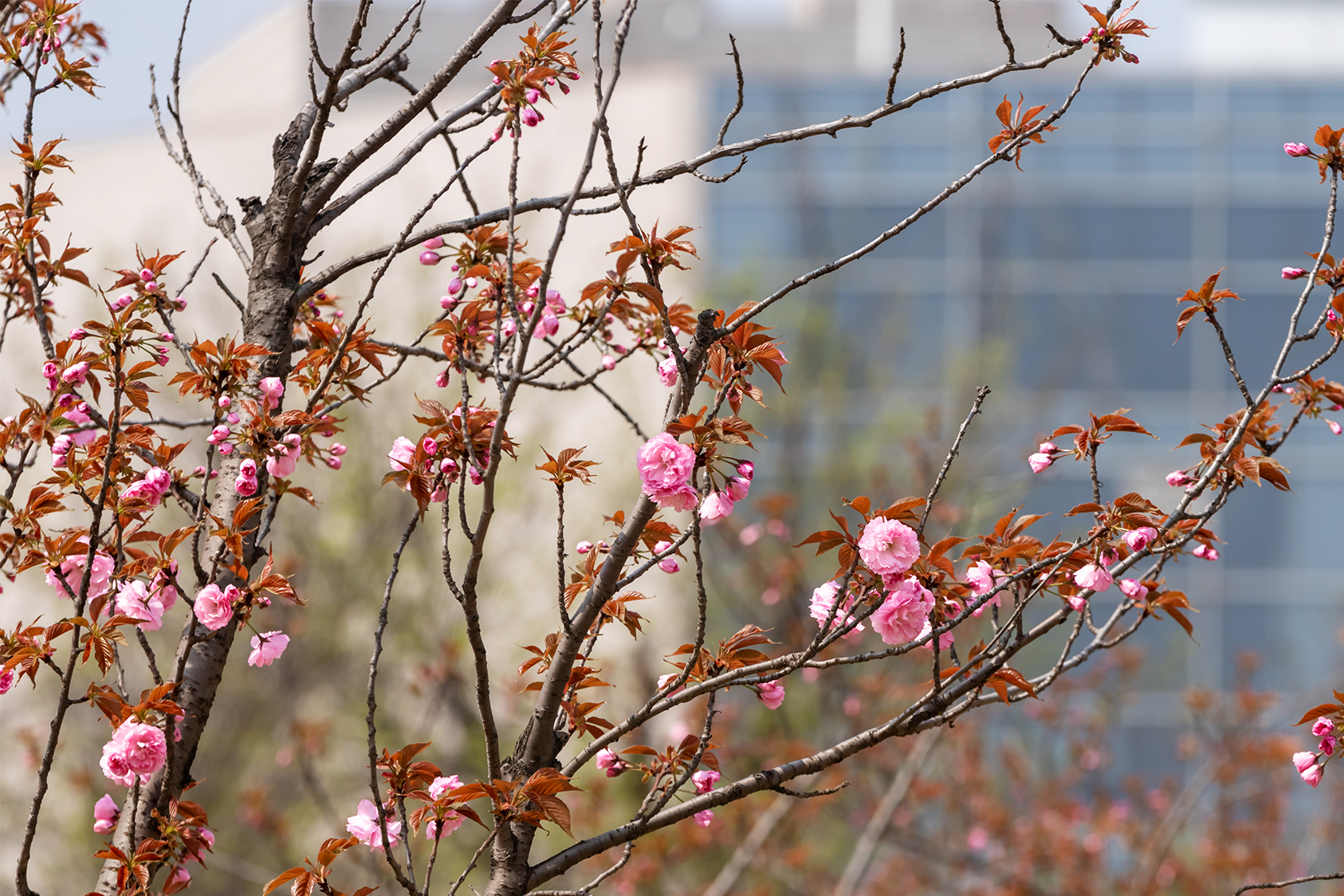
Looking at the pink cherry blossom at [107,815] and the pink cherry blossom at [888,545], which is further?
the pink cherry blossom at [107,815]

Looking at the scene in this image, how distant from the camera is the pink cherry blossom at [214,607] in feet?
6.40

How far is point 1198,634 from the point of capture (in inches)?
844

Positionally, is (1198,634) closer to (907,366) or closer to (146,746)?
(907,366)

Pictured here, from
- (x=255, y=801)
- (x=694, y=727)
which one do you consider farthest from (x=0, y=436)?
(x=694, y=727)

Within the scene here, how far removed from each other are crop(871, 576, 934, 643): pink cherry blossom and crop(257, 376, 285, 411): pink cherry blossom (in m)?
1.13

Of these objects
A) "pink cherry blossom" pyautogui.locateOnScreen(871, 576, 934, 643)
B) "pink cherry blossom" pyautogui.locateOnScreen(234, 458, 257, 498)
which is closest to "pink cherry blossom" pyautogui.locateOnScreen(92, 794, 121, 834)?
"pink cherry blossom" pyautogui.locateOnScreen(234, 458, 257, 498)

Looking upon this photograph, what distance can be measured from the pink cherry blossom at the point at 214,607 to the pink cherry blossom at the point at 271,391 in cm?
34

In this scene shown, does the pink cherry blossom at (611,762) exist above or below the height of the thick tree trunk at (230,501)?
below

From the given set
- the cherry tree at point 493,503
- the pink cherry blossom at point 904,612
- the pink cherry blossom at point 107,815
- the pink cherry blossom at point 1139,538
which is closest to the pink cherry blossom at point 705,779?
the cherry tree at point 493,503

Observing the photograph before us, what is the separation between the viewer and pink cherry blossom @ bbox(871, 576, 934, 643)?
1.89 metres

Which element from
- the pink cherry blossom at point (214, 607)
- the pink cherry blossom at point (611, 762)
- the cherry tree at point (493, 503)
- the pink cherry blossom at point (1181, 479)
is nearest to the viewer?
the cherry tree at point (493, 503)

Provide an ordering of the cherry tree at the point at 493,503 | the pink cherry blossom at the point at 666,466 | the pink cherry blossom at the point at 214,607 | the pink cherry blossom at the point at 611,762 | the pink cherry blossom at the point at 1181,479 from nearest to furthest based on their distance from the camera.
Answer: the pink cherry blossom at the point at 666,466
the cherry tree at the point at 493,503
the pink cherry blossom at the point at 214,607
the pink cherry blossom at the point at 611,762
the pink cherry blossom at the point at 1181,479

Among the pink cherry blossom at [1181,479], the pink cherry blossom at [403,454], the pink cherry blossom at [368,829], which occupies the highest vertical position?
the pink cherry blossom at [403,454]

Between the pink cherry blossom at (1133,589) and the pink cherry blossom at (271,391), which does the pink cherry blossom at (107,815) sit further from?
the pink cherry blossom at (1133,589)
